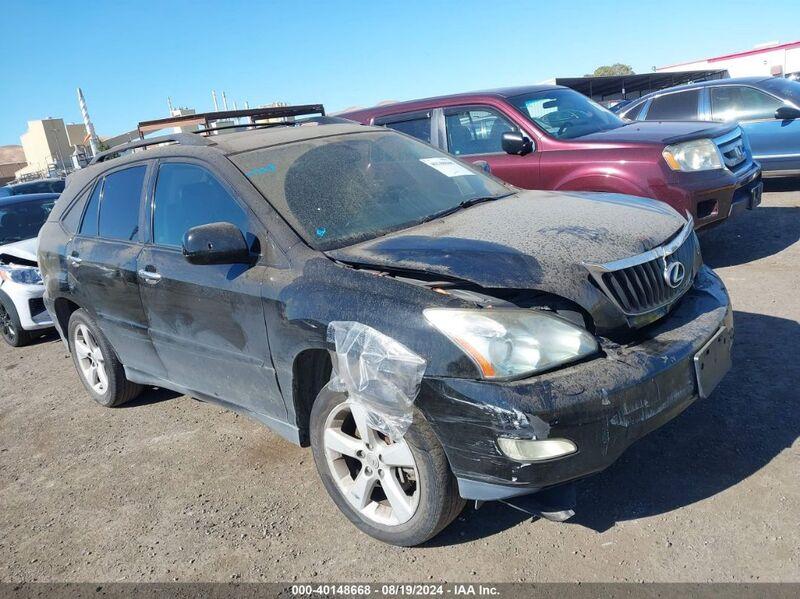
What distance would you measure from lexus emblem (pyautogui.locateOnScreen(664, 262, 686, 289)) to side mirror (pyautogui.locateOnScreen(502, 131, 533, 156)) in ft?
10.9

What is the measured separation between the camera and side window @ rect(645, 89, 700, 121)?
356 inches

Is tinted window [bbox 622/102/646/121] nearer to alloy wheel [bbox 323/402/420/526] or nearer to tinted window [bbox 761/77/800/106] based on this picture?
tinted window [bbox 761/77/800/106]

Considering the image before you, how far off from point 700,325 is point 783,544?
903 mm

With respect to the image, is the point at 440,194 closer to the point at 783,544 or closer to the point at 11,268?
the point at 783,544

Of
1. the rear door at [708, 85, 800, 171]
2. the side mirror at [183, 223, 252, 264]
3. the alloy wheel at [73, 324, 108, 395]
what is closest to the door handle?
the side mirror at [183, 223, 252, 264]

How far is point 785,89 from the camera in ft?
27.9

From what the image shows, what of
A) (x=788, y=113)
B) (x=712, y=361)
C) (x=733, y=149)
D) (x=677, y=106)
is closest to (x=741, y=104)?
(x=788, y=113)

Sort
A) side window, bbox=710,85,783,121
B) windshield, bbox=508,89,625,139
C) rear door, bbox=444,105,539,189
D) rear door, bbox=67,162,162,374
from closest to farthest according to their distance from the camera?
1. rear door, bbox=67,162,162,374
2. rear door, bbox=444,105,539,189
3. windshield, bbox=508,89,625,139
4. side window, bbox=710,85,783,121

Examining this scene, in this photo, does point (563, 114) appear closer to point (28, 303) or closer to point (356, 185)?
point (356, 185)

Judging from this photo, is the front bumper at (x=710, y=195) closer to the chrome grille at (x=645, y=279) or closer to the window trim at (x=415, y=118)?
the window trim at (x=415, y=118)

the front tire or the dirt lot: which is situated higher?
the front tire

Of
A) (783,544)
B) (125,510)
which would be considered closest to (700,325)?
(783,544)

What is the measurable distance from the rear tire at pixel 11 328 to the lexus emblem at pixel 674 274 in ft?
21.4

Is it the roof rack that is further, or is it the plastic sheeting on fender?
the roof rack
